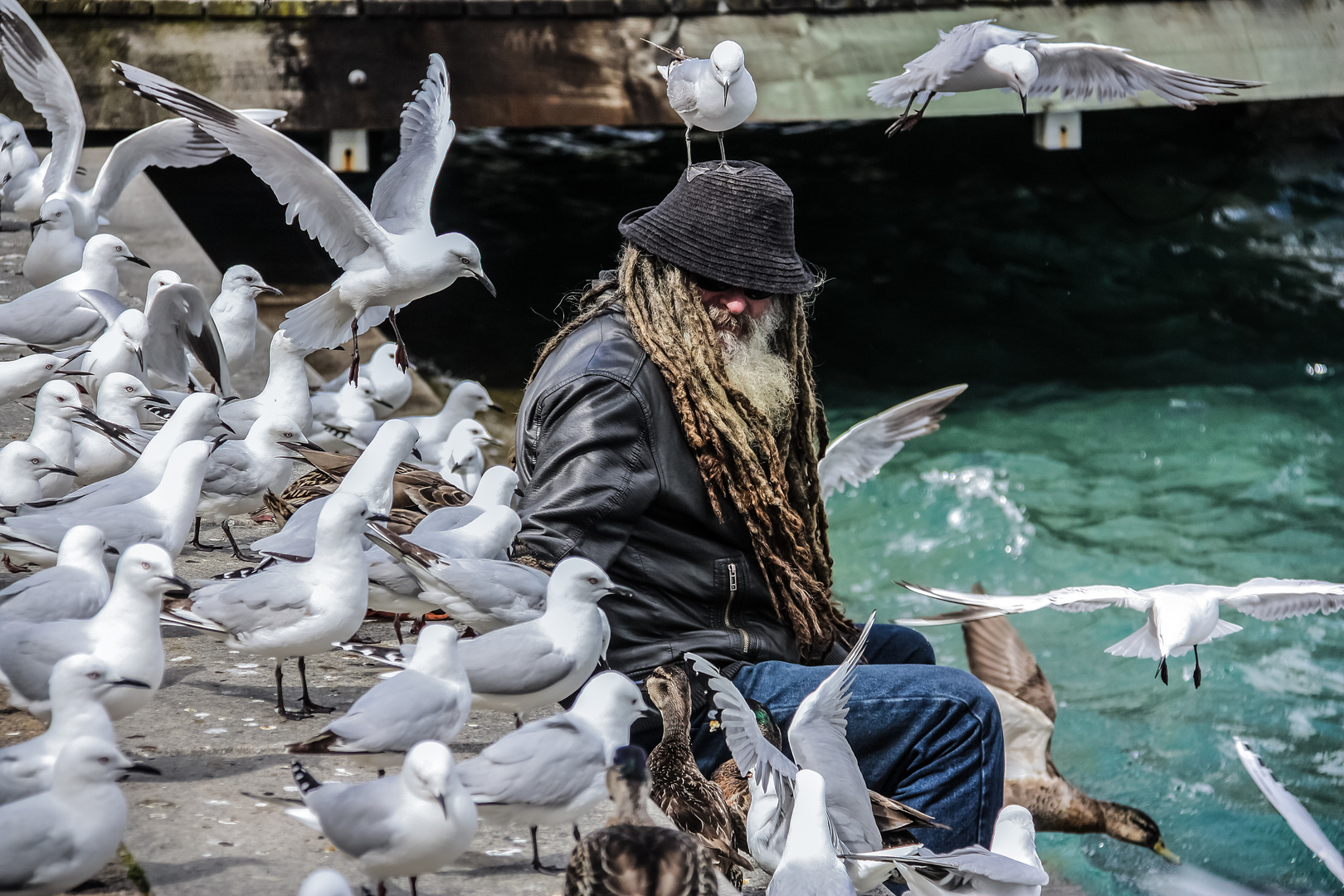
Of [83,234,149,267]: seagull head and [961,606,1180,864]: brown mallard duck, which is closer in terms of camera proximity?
[961,606,1180,864]: brown mallard duck

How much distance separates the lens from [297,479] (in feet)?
15.0

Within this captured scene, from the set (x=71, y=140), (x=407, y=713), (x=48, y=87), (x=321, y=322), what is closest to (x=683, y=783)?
(x=407, y=713)

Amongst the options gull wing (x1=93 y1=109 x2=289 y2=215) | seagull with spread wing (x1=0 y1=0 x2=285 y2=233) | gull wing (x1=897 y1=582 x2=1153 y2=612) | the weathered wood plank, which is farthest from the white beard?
the weathered wood plank

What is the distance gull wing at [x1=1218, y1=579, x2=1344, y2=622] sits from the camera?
3.64 metres

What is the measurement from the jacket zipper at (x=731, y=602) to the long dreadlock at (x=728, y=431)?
0.24ft

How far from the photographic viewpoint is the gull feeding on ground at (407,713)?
2.35m

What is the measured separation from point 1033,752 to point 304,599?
3.28m

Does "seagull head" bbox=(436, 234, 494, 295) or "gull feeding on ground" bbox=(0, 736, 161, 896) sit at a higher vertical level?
"seagull head" bbox=(436, 234, 494, 295)

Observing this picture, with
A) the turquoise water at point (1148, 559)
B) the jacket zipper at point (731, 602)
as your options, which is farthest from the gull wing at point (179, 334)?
the turquoise water at point (1148, 559)

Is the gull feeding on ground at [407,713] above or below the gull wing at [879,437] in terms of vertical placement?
above

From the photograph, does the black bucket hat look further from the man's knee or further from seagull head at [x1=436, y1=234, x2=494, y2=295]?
seagull head at [x1=436, y1=234, x2=494, y2=295]

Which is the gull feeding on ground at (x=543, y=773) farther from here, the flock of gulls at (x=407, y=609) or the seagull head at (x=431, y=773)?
the seagull head at (x=431, y=773)

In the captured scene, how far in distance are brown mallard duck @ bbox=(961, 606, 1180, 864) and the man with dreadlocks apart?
6.87 feet

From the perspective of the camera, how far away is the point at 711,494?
3090 millimetres
